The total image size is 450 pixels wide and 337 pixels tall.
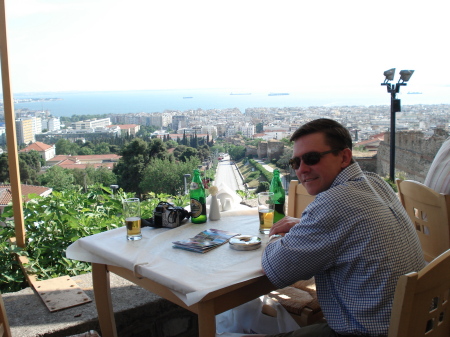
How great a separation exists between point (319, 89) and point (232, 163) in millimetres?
2109

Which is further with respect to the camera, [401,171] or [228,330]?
[401,171]

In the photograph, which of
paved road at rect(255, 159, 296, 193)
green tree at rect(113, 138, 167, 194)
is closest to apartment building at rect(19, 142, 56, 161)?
green tree at rect(113, 138, 167, 194)

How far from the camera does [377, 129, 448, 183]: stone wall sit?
4699mm

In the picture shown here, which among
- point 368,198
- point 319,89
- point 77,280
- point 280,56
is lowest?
point 77,280

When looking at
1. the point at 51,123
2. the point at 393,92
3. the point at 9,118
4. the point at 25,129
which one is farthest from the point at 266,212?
the point at 393,92

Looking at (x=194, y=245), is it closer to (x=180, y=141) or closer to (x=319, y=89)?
(x=180, y=141)

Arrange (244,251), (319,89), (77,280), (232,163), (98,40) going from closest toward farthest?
(244,251), (77,280), (232,163), (98,40), (319,89)

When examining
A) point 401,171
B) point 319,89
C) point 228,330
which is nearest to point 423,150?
point 401,171

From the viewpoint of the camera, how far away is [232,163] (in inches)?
184

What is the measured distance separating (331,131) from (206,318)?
70cm

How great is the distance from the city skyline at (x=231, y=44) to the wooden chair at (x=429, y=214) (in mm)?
3362

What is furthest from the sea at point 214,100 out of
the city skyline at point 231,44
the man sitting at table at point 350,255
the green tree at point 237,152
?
the man sitting at table at point 350,255

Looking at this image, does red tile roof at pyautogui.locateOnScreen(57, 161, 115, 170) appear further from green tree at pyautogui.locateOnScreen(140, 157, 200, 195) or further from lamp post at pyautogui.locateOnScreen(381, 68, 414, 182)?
lamp post at pyautogui.locateOnScreen(381, 68, 414, 182)

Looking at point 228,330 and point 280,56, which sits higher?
point 280,56
